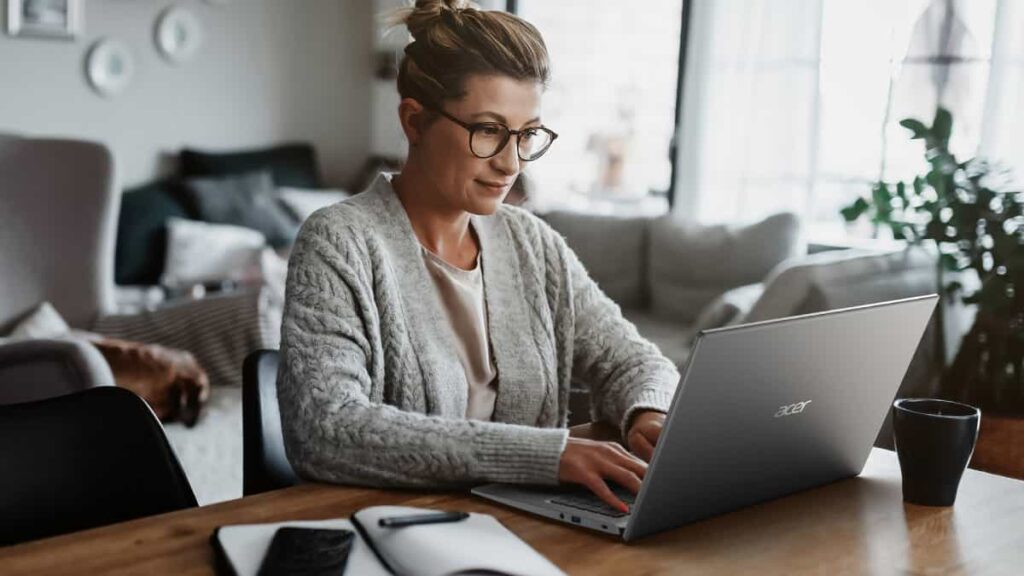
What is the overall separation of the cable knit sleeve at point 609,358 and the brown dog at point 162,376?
1337 millimetres

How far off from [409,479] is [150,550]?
0.27 m

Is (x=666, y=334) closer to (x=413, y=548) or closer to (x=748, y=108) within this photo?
(x=748, y=108)

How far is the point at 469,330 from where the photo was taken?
1.47 meters

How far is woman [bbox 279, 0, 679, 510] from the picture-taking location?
113cm

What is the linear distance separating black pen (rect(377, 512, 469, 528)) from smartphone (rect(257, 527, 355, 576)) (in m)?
0.03

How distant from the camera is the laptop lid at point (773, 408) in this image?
926 millimetres

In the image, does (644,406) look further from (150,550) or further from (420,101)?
(150,550)

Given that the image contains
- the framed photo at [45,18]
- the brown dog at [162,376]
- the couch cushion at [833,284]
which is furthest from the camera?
the framed photo at [45,18]

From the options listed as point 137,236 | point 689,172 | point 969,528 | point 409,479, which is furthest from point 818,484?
point 137,236

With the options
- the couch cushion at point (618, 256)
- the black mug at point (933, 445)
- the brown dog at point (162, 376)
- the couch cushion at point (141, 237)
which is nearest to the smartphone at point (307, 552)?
the black mug at point (933, 445)

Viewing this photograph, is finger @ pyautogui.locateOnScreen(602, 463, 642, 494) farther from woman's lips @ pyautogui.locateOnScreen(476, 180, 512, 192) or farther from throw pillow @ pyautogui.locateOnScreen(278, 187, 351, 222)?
throw pillow @ pyautogui.locateOnScreen(278, 187, 351, 222)

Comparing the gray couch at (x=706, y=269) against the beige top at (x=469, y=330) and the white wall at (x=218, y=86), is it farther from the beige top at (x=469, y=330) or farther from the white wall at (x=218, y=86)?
the white wall at (x=218, y=86)

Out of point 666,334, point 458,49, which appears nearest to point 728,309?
point 666,334

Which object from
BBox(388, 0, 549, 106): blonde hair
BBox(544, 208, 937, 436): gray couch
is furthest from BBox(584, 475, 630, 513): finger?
BBox(544, 208, 937, 436): gray couch
